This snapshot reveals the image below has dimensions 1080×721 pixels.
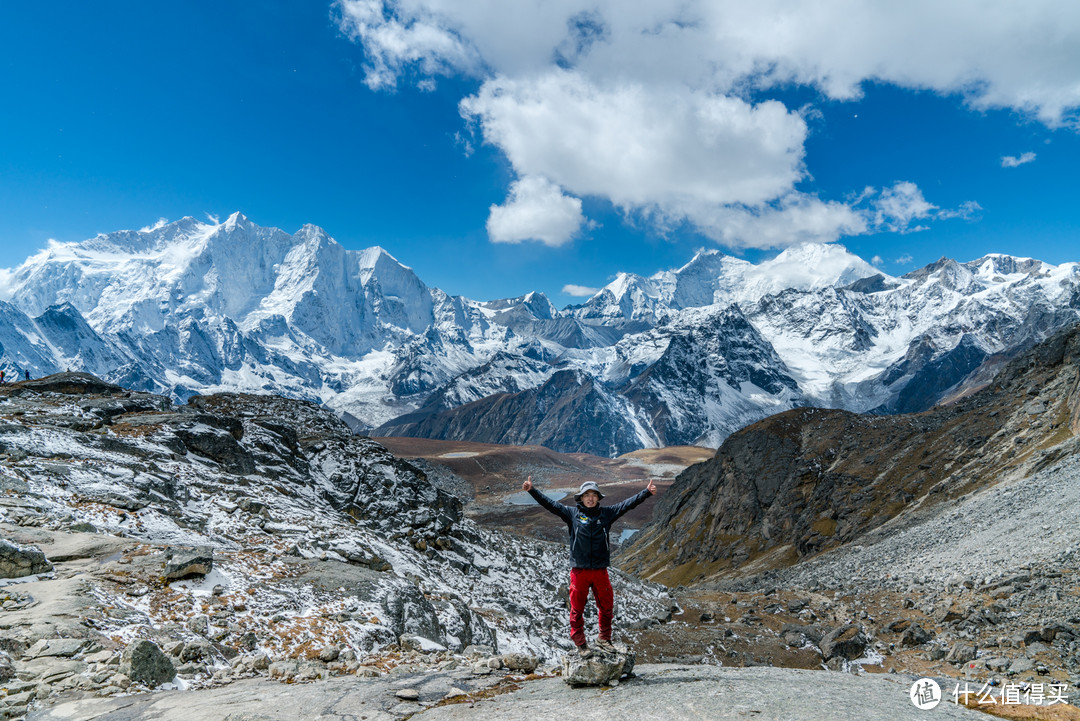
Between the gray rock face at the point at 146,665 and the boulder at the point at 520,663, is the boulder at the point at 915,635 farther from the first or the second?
the gray rock face at the point at 146,665

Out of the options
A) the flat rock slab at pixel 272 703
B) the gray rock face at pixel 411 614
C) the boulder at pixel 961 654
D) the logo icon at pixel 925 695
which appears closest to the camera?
the flat rock slab at pixel 272 703

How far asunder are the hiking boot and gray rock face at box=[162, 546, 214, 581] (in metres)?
10.3

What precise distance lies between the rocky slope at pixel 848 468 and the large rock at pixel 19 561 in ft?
175

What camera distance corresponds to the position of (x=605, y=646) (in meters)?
9.62

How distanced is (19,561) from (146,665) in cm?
525

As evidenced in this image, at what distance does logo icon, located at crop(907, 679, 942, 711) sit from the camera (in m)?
8.36

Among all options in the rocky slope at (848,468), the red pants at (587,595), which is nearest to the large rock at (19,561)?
the red pants at (587,595)

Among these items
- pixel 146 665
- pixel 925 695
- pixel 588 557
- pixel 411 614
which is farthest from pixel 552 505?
pixel 411 614

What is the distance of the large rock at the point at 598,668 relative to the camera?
29.5 ft

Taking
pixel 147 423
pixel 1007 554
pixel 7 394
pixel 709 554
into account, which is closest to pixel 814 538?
pixel 709 554

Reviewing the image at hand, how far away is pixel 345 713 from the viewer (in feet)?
26.1

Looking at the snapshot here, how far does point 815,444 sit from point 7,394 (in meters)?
81.1

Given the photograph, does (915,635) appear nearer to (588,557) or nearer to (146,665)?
(588,557)

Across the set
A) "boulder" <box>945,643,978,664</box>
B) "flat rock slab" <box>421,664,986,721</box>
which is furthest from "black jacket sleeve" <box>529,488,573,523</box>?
"boulder" <box>945,643,978,664</box>
